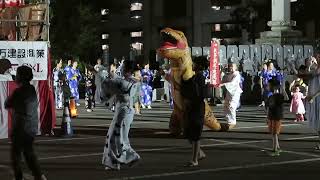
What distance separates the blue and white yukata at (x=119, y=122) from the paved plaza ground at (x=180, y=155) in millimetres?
214

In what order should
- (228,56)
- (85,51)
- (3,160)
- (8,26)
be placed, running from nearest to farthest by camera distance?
(3,160) < (8,26) < (228,56) < (85,51)

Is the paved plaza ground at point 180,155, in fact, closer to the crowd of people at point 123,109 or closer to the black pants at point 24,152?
the crowd of people at point 123,109

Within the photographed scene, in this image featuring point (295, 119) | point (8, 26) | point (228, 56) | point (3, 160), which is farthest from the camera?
point (228, 56)

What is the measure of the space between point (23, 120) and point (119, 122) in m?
2.00

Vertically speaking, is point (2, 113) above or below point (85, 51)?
below

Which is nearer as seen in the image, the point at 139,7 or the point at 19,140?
Result: the point at 19,140

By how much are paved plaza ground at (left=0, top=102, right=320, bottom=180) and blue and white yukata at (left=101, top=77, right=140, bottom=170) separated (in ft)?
0.70

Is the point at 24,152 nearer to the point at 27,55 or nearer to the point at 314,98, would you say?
the point at 27,55

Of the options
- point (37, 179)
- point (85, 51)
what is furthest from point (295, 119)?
point (85, 51)

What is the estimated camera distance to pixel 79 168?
10.5m

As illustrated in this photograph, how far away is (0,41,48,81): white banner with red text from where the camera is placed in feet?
44.8

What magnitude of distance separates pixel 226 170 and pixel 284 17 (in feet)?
66.5

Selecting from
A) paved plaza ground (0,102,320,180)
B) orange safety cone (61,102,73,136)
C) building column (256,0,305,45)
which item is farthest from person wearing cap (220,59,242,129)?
building column (256,0,305,45)

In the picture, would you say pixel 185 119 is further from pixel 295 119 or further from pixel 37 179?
pixel 295 119
